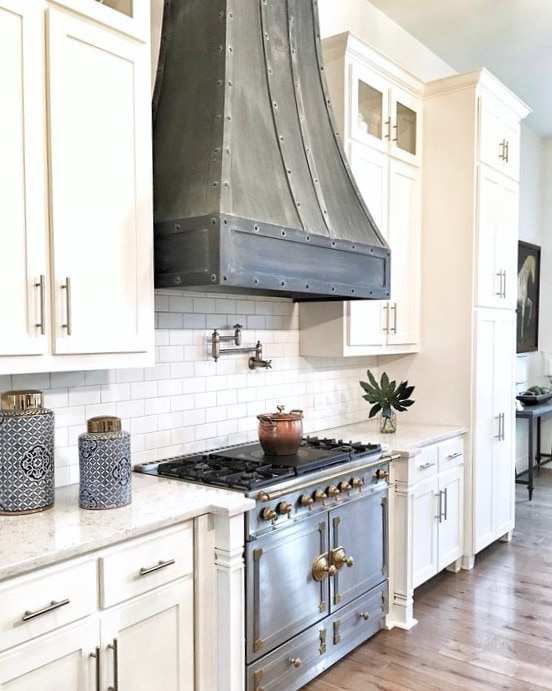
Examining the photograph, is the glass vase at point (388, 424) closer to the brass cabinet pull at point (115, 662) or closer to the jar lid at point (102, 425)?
the jar lid at point (102, 425)

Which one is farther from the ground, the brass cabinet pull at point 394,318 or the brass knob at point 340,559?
the brass cabinet pull at point 394,318

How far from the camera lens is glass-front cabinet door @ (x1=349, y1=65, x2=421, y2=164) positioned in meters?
A: 3.43

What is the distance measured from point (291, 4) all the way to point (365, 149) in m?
0.91

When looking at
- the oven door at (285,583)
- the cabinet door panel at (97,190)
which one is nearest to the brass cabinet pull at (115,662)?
the oven door at (285,583)

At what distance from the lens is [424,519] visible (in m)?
3.46

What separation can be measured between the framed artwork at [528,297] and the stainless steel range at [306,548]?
155 inches

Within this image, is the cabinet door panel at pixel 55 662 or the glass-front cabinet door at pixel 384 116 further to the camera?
the glass-front cabinet door at pixel 384 116

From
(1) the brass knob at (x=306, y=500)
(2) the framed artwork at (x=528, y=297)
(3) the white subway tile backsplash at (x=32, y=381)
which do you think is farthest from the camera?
(2) the framed artwork at (x=528, y=297)

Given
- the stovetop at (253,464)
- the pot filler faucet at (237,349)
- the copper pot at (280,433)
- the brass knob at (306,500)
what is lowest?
the brass knob at (306,500)

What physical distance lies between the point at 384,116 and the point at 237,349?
164 cm

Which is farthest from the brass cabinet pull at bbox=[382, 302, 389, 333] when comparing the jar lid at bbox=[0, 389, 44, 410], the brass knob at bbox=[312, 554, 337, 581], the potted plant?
the jar lid at bbox=[0, 389, 44, 410]

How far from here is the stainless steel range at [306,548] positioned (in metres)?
2.35

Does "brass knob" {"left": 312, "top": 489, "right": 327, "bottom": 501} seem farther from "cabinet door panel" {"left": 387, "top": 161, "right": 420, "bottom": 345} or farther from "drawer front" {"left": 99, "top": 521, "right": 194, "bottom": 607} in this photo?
"cabinet door panel" {"left": 387, "top": 161, "right": 420, "bottom": 345}

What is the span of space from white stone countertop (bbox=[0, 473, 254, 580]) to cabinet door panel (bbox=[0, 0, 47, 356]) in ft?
1.74
